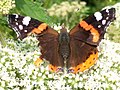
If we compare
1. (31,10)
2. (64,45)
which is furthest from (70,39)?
(31,10)

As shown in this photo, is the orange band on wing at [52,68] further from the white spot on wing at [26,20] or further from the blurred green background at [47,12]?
the blurred green background at [47,12]

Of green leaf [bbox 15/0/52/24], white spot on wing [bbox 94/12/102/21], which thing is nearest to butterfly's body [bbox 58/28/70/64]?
white spot on wing [bbox 94/12/102/21]

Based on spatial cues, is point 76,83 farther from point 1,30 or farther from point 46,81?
point 1,30

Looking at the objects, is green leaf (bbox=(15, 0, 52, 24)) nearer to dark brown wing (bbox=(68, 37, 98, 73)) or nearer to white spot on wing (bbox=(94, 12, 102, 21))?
dark brown wing (bbox=(68, 37, 98, 73))

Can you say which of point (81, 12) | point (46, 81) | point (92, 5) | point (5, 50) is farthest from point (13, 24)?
point (92, 5)

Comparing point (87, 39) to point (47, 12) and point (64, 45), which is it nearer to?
point (64, 45)

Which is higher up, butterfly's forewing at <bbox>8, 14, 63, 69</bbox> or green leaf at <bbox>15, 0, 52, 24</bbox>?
green leaf at <bbox>15, 0, 52, 24</bbox>

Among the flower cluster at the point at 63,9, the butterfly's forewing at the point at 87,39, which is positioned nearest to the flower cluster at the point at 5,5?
the butterfly's forewing at the point at 87,39
